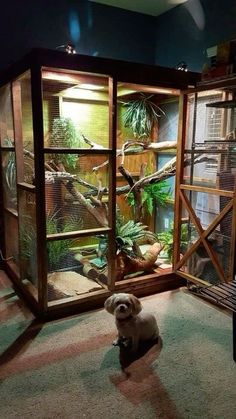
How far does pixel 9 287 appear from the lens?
295 cm

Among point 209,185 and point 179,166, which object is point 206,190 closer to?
point 209,185

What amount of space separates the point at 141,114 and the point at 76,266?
73.6 inches

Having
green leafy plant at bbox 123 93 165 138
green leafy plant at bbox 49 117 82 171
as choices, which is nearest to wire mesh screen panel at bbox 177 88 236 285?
green leafy plant at bbox 123 93 165 138

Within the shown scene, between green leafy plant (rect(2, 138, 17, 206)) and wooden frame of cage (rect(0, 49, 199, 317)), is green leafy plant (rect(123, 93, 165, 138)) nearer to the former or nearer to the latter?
wooden frame of cage (rect(0, 49, 199, 317))

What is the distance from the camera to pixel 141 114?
3.51 meters

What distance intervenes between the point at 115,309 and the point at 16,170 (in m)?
1.46

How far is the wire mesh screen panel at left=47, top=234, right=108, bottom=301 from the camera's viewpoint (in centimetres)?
244

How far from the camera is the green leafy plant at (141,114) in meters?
3.47

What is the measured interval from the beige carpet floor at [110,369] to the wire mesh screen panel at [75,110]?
1347mm

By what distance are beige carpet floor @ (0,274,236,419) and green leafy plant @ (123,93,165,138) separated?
200 centimetres

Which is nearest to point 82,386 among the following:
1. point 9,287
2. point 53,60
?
point 9,287

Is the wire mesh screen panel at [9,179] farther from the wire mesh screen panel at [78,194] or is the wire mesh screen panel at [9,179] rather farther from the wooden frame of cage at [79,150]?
the wire mesh screen panel at [78,194]

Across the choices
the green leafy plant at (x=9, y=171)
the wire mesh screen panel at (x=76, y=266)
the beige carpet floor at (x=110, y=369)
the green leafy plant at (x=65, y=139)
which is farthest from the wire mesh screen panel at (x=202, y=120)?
the green leafy plant at (x=9, y=171)

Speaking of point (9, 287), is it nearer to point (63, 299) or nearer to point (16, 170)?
point (63, 299)
